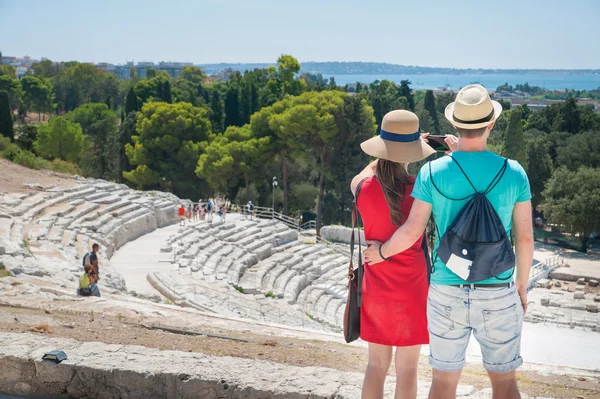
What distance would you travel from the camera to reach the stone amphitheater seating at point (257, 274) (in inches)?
615

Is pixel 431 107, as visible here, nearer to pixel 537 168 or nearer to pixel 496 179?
pixel 537 168

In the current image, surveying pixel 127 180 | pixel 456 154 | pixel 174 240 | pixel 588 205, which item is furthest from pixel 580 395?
pixel 127 180

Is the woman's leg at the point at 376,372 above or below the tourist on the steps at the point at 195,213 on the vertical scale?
above

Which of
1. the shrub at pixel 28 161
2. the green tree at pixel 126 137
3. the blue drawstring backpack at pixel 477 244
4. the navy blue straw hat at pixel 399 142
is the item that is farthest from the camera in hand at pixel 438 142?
the green tree at pixel 126 137

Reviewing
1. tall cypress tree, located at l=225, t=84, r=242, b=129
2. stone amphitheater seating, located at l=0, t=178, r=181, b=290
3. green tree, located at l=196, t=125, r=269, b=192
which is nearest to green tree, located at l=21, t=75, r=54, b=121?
tall cypress tree, located at l=225, t=84, r=242, b=129

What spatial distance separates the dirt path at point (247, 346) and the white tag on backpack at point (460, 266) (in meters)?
1.98

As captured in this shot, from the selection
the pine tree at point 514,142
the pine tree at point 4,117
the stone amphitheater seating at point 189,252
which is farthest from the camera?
the pine tree at point 514,142

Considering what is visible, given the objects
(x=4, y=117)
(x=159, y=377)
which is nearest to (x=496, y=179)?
(x=159, y=377)

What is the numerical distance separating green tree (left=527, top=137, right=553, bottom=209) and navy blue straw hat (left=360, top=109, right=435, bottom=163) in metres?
40.6

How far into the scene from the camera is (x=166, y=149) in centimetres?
3747

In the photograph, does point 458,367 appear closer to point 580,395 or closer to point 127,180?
point 580,395

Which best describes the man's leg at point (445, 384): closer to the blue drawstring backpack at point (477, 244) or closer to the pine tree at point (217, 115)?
the blue drawstring backpack at point (477, 244)

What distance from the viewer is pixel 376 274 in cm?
376

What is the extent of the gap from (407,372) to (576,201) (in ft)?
116
